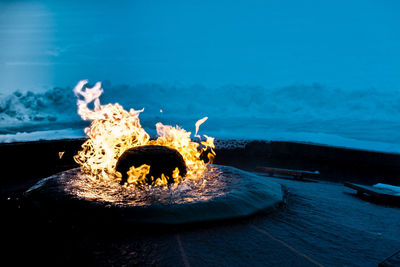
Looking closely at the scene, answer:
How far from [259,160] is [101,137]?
22.9 feet

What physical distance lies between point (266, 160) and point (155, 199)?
7.54m

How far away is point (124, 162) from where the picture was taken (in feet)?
20.0

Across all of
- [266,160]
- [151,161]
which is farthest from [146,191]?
[266,160]

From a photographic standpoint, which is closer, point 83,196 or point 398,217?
point 83,196

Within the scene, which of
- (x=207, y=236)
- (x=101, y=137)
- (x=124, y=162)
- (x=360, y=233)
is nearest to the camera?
(x=207, y=236)

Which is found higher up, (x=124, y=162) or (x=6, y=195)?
(x=124, y=162)

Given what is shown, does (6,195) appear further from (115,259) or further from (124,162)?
(115,259)

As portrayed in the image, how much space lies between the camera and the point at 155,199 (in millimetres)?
5016

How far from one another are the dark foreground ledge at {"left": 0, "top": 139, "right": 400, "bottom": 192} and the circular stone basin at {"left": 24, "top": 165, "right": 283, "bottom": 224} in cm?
215

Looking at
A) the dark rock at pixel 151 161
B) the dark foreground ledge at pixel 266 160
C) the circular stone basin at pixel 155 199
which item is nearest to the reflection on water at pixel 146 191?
the circular stone basin at pixel 155 199

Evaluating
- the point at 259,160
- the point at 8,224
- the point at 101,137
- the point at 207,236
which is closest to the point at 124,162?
the point at 101,137

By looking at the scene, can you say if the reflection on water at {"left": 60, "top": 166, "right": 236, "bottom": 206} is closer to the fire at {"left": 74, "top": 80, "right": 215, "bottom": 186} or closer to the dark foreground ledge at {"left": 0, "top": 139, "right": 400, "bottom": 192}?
the fire at {"left": 74, "top": 80, "right": 215, "bottom": 186}

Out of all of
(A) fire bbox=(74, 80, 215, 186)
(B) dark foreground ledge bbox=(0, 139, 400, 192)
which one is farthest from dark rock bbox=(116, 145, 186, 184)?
(B) dark foreground ledge bbox=(0, 139, 400, 192)

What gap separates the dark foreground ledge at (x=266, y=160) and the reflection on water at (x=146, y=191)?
87.2 inches
